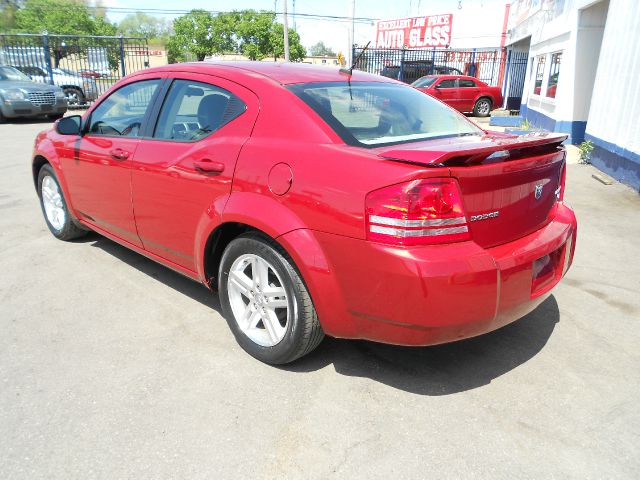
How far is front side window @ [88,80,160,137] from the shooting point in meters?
3.70

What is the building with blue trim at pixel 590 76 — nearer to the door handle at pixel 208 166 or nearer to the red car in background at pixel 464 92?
the red car in background at pixel 464 92

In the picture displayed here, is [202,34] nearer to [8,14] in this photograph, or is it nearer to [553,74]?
[8,14]

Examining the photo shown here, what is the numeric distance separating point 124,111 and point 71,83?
19.4m

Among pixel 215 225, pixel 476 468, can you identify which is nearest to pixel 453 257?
pixel 476 468

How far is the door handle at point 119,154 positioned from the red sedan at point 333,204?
21 millimetres

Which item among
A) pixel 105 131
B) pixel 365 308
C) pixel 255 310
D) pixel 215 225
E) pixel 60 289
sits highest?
pixel 105 131

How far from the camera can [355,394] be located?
2.69 metres

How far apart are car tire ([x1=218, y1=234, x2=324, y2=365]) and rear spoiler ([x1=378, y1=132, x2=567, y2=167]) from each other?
0.81 meters

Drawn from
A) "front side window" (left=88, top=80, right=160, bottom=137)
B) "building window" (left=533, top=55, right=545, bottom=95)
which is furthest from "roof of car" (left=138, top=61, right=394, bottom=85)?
"building window" (left=533, top=55, right=545, bottom=95)

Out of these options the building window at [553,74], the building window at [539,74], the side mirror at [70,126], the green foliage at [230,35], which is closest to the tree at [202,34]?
the green foliage at [230,35]

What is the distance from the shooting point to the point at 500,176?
2434 mm

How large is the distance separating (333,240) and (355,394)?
2.84 ft

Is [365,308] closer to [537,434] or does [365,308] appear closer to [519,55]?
[537,434]

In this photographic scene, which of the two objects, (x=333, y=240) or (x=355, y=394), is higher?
(x=333, y=240)
